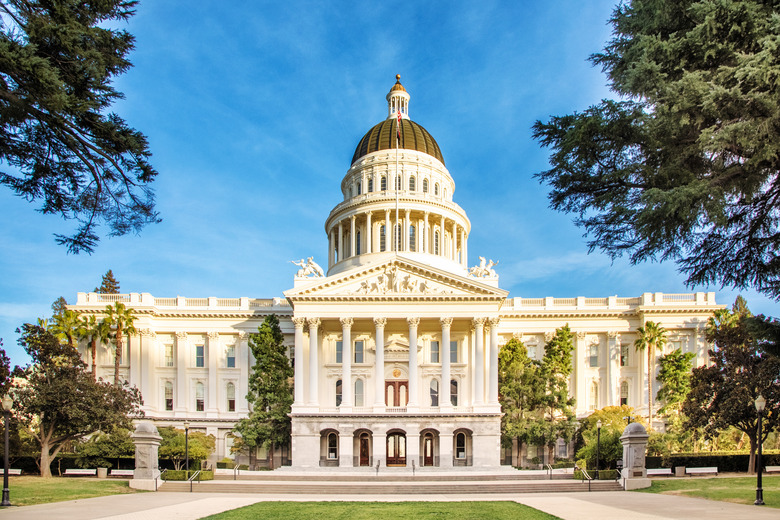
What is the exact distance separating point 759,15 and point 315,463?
157ft

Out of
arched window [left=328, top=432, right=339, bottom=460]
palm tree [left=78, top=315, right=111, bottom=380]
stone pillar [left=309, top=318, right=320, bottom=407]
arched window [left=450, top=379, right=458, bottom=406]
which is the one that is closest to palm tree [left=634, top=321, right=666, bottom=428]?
arched window [left=450, top=379, right=458, bottom=406]

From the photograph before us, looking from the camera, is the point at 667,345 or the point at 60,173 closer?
the point at 60,173

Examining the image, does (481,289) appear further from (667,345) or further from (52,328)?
(52,328)

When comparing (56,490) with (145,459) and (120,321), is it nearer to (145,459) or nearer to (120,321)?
(145,459)

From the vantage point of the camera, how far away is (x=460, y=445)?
2340 inches

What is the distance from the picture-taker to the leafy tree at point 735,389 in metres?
43.5

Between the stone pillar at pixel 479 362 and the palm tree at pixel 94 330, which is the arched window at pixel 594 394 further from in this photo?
the palm tree at pixel 94 330

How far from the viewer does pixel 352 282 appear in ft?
194

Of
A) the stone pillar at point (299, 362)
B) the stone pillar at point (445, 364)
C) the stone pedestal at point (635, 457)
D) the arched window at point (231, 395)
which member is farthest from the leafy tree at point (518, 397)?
the arched window at point (231, 395)

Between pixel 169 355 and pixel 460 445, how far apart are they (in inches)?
1190

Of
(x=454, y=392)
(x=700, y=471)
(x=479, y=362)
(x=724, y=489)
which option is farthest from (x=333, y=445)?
(x=724, y=489)

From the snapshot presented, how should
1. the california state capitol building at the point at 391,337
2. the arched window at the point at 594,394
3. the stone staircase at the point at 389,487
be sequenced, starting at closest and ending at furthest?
the stone staircase at the point at 389,487 → the california state capitol building at the point at 391,337 → the arched window at the point at 594,394

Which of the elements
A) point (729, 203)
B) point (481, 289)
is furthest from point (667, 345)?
point (729, 203)

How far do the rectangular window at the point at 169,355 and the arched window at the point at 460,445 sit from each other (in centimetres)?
2937
